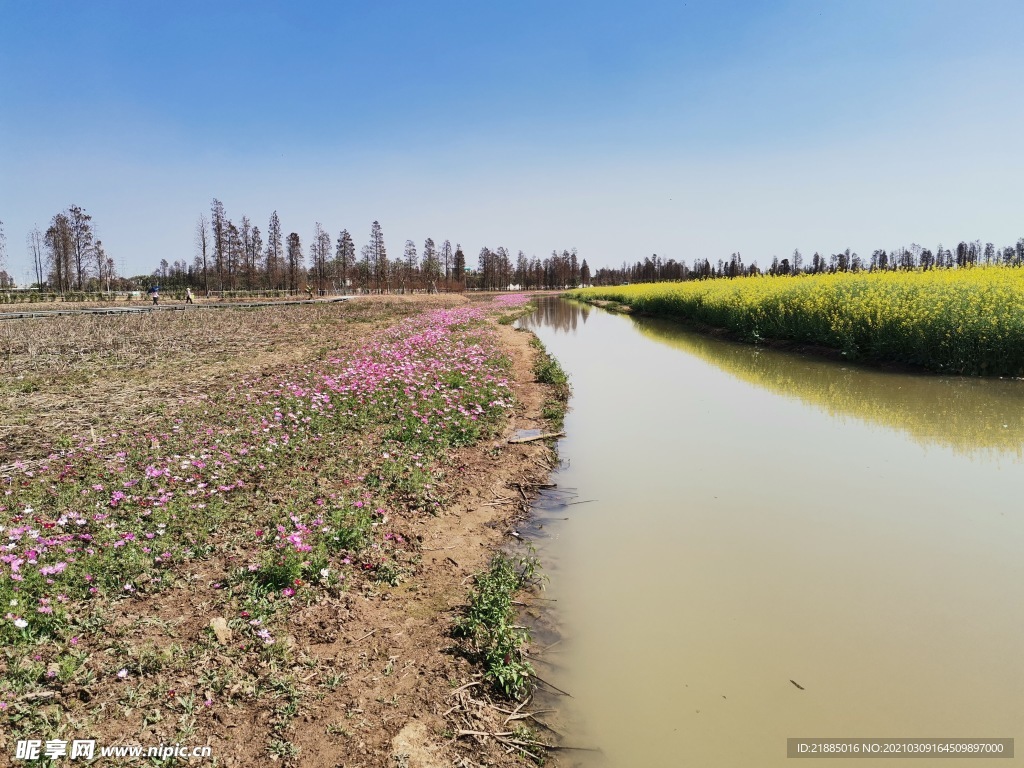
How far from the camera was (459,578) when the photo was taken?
3719mm

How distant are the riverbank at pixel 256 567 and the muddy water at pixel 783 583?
78 cm

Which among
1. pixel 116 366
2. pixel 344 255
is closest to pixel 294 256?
pixel 344 255

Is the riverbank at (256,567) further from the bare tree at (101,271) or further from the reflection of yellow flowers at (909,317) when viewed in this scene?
the bare tree at (101,271)

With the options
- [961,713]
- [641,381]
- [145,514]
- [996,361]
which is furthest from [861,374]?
[145,514]

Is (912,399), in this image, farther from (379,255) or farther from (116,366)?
(379,255)

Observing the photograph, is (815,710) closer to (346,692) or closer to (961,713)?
(961,713)

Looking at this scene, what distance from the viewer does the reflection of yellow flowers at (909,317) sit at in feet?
34.9

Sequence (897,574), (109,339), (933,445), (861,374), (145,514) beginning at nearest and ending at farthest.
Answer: (897,574) < (145,514) < (933,445) < (861,374) < (109,339)

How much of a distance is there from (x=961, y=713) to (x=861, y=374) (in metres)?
10.8

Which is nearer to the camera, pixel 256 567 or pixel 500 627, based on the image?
pixel 500 627

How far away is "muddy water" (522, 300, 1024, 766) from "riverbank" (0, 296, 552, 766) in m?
0.78

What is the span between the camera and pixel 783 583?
3.59m

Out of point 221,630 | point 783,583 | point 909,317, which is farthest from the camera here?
point 909,317

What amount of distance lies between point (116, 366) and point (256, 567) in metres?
10.3
